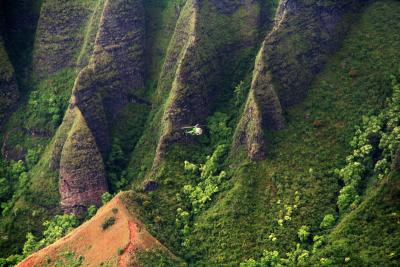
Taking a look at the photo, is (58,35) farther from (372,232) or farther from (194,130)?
(372,232)

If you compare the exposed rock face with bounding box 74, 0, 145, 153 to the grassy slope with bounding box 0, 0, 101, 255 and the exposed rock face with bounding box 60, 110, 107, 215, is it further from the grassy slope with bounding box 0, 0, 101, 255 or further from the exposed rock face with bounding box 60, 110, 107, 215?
the grassy slope with bounding box 0, 0, 101, 255

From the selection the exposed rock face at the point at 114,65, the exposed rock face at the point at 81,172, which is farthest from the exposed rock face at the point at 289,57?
the exposed rock face at the point at 114,65

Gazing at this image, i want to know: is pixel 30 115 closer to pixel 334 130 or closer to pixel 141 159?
pixel 141 159

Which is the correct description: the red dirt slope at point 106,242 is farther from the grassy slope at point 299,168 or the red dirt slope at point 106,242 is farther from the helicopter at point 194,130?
the helicopter at point 194,130

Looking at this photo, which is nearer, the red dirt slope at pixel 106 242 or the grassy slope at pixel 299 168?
the red dirt slope at pixel 106 242

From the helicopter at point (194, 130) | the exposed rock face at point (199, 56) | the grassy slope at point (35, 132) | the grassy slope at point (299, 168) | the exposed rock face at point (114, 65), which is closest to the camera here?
the grassy slope at point (299, 168)

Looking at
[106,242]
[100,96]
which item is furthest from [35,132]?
[106,242]

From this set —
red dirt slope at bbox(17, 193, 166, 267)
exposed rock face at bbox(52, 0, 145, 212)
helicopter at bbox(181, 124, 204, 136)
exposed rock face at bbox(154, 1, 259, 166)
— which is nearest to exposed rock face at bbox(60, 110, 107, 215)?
exposed rock face at bbox(52, 0, 145, 212)
